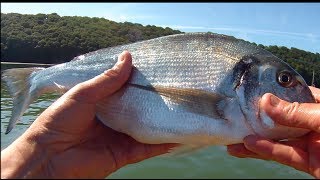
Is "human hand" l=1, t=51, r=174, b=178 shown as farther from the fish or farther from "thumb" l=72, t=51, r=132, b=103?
the fish

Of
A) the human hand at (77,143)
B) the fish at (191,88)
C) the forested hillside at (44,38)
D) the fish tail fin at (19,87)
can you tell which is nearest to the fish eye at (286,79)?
the fish at (191,88)

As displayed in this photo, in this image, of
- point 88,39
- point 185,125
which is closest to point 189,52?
point 185,125

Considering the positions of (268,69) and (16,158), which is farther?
(268,69)

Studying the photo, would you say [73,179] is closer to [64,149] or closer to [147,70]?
[64,149]

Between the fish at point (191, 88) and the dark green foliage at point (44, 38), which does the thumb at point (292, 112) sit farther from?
the dark green foliage at point (44, 38)

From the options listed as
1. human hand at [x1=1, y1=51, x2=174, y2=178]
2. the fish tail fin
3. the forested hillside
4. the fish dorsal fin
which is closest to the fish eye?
the fish dorsal fin

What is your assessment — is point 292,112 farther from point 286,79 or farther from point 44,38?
point 44,38

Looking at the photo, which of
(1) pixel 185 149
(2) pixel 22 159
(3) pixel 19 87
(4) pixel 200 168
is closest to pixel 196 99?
(1) pixel 185 149

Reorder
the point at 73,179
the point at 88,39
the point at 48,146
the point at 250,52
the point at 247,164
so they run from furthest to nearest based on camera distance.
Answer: the point at 88,39 → the point at 247,164 → the point at 250,52 → the point at 48,146 → the point at 73,179
